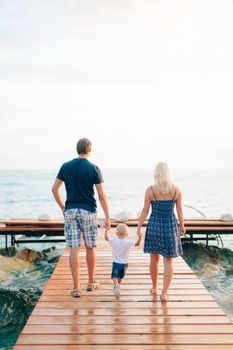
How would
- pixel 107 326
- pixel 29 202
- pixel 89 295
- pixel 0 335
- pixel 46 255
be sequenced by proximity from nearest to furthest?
pixel 107 326, pixel 89 295, pixel 0 335, pixel 46 255, pixel 29 202

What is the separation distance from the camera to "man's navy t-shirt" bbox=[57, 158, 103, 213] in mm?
4645

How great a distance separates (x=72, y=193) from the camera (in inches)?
186

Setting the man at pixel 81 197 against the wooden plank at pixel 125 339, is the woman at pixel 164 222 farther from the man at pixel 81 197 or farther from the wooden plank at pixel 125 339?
the wooden plank at pixel 125 339

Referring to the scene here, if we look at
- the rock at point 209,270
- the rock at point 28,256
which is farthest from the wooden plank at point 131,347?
the rock at point 28,256

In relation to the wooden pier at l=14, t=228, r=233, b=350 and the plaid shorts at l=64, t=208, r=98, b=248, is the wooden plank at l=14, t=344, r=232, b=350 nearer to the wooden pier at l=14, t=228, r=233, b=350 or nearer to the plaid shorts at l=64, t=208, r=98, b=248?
the wooden pier at l=14, t=228, r=233, b=350

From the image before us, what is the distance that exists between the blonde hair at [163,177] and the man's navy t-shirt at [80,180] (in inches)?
27.7

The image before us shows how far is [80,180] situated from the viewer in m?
4.65

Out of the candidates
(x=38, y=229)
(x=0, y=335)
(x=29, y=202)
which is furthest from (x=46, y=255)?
(x=29, y=202)

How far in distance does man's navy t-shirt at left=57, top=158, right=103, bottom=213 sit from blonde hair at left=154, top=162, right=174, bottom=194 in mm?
703

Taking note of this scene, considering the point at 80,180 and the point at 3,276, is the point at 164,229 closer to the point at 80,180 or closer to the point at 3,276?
the point at 80,180

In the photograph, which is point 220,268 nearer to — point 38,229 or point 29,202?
point 38,229

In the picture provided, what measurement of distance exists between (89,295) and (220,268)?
6904 millimetres

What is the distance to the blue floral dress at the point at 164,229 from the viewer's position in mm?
4676

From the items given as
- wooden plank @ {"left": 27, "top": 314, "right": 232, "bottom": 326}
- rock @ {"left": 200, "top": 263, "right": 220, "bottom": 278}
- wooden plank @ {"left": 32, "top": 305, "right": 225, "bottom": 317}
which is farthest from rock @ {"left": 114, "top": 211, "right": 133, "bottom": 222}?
wooden plank @ {"left": 27, "top": 314, "right": 232, "bottom": 326}
